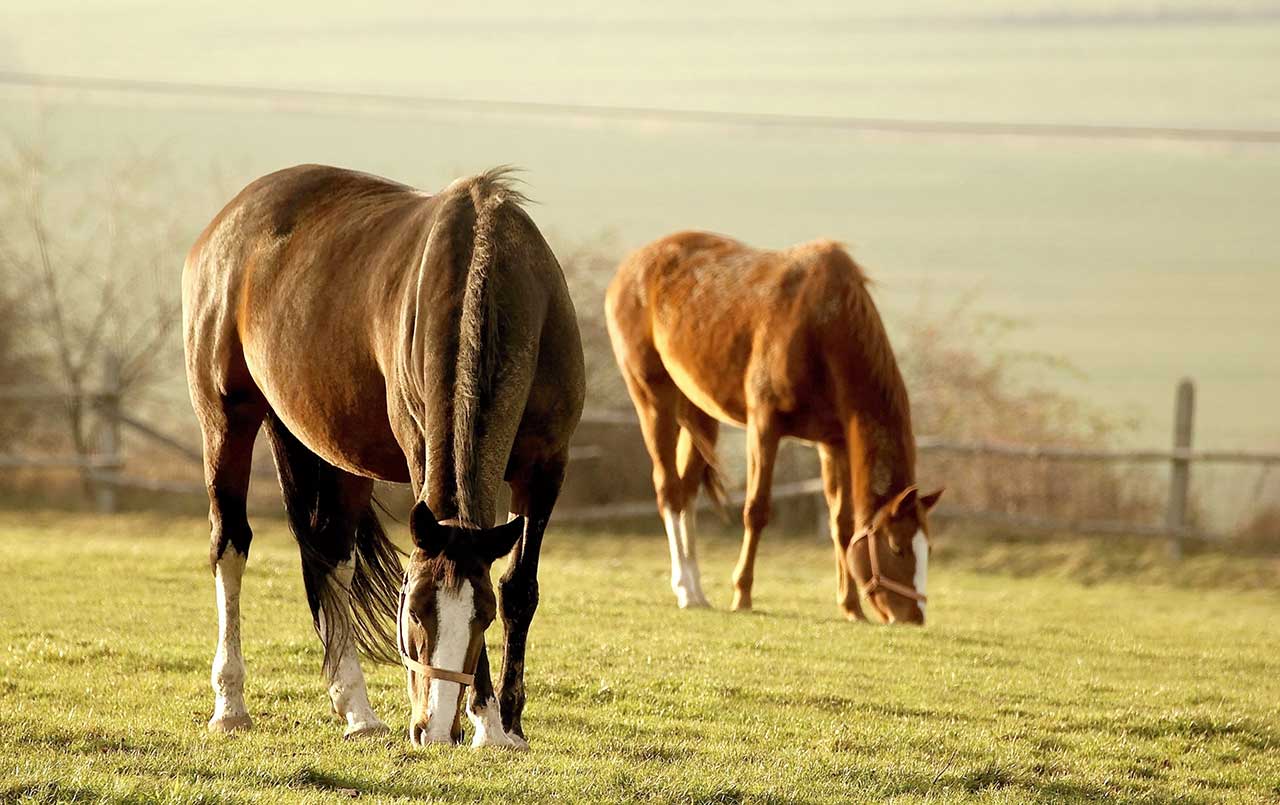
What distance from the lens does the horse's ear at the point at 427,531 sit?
4.07 metres

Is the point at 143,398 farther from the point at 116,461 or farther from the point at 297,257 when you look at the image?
the point at 297,257

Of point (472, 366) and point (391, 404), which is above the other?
point (472, 366)

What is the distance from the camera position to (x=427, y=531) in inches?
161

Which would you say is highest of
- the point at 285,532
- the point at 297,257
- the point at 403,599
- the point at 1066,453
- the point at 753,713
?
the point at 297,257

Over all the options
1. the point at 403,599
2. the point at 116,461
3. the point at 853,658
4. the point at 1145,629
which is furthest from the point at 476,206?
the point at 116,461

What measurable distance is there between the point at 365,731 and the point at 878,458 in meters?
4.42

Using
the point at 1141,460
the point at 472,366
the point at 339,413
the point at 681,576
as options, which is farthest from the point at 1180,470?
the point at 472,366

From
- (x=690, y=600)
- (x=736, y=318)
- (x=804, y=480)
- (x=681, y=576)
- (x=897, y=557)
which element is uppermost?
(x=736, y=318)

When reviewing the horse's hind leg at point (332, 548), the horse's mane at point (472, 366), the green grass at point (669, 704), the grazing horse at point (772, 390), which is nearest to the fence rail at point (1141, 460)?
the green grass at point (669, 704)

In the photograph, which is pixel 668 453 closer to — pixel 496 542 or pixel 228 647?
pixel 228 647

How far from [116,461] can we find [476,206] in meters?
13.9

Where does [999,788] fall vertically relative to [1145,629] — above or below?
above

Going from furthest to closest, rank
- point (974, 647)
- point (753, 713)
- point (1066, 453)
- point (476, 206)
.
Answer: point (1066, 453) < point (974, 647) < point (753, 713) < point (476, 206)

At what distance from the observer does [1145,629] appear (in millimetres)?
10078
